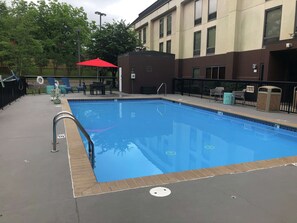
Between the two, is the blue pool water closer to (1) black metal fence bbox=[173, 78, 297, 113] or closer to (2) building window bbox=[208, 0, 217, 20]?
(1) black metal fence bbox=[173, 78, 297, 113]

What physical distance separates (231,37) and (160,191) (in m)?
13.3

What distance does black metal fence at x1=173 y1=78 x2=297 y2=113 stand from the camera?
9367 millimetres

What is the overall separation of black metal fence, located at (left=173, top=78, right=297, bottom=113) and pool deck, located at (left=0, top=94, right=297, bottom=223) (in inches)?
263

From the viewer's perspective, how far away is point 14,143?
4.29 meters

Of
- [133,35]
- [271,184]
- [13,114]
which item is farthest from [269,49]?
[133,35]

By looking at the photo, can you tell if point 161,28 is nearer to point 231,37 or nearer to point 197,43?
point 197,43

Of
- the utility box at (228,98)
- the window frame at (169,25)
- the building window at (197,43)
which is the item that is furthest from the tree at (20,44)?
the utility box at (228,98)

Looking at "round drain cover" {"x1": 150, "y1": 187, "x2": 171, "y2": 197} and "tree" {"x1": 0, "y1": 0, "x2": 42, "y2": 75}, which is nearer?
"round drain cover" {"x1": 150, "y1": 187, "x2": 171, "y2": 197}

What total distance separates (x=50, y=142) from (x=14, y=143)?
0.61 m

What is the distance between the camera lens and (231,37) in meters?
14.0

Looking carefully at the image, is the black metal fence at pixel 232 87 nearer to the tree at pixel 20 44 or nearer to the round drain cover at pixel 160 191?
the round drain cover at pixel 160 191

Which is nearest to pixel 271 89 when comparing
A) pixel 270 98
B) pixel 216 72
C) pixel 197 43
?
pixel 270 98

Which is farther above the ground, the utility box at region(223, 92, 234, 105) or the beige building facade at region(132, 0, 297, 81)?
the beige building facade at region(132, 0, 297, 81)

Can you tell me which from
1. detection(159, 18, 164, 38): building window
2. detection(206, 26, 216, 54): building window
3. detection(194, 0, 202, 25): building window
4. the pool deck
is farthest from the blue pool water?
detection(159, 18, 164, 38): building window
